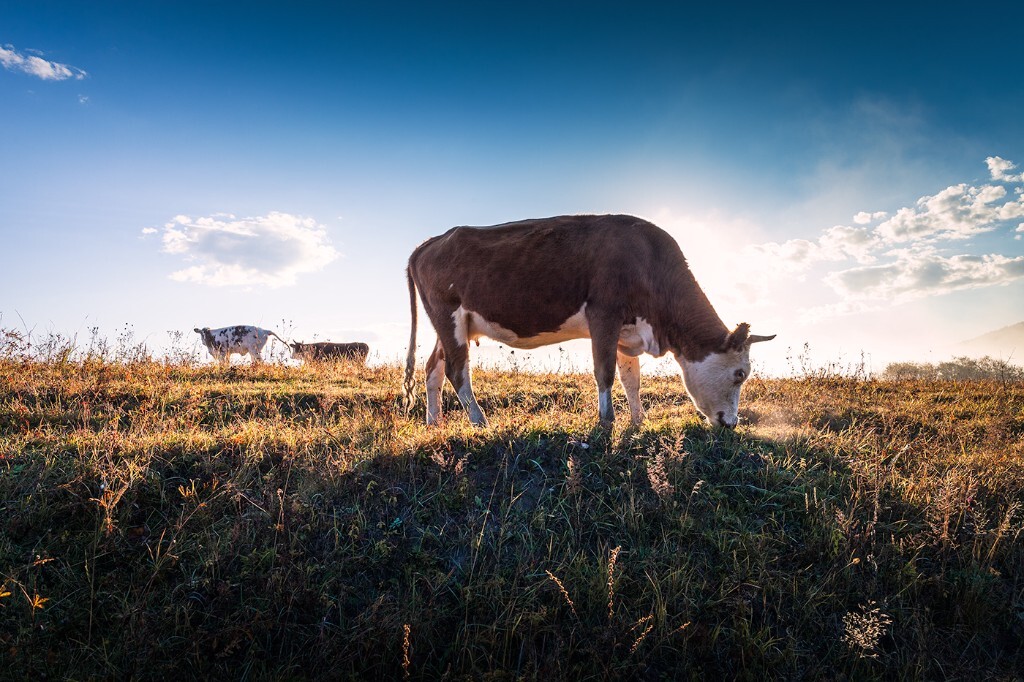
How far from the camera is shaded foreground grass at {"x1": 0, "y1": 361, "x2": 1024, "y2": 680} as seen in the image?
11.6ft

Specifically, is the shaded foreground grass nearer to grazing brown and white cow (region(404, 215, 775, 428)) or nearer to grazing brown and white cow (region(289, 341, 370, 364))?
grazing brown and white cow (region(404, 215, 775, 428))

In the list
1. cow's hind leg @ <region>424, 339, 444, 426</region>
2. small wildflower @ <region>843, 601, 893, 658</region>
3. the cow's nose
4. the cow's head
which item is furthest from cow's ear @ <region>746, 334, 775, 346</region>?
cow's hind leg @ <region>424, 339, 444, 426</region>

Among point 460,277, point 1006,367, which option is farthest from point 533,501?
point 1006,367

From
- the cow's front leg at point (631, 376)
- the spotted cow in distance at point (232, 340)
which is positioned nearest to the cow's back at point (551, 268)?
the cow's front leg at point (631, 376)

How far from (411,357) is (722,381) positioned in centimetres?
440

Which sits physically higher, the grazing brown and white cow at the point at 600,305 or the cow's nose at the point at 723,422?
the grazing brown and white cow at the point at 600,305

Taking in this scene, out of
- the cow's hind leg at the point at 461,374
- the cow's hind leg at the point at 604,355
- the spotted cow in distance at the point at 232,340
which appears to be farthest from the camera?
the spotted cow in distance at the point at 232,340

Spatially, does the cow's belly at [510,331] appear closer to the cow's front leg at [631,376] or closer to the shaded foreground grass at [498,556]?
the cow's front leg at [631,376]

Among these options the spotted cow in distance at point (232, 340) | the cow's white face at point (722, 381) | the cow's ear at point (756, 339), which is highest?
the spotted cow in distance at point (232, 340)

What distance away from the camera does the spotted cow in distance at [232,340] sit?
2094cm

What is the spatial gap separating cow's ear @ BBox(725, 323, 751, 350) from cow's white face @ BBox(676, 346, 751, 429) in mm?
109

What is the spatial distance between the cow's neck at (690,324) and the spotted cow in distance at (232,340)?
17.5m

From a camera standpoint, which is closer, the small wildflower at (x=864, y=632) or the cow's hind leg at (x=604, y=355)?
the small wildflower at (x=864, y=632)

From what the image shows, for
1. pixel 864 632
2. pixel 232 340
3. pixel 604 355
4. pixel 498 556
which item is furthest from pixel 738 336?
pixel 232 340
